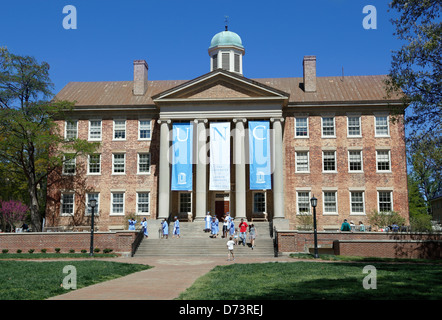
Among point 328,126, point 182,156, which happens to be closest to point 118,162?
point 182,156

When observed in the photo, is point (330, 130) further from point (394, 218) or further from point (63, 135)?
point (63, 135)

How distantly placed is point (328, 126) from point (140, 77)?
1827 cm

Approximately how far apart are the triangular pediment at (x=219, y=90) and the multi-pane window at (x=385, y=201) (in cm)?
1165

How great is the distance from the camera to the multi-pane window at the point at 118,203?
40312 mm

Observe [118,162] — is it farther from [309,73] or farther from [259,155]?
[309,73]

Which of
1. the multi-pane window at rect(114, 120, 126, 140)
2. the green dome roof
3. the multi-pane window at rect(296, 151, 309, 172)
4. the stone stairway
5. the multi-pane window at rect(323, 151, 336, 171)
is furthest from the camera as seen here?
the green dome roof

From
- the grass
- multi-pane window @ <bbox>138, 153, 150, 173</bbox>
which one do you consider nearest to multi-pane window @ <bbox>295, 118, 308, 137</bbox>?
multi-pane window @ <bbox>138, 153, 150, 173</bbox>

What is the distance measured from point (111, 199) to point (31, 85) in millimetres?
11580

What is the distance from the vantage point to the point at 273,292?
34.8 ft

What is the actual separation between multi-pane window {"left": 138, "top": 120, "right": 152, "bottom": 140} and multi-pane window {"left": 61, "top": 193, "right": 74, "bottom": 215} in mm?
8094

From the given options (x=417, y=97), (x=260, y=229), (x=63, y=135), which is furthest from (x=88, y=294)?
(x=63, y=135)

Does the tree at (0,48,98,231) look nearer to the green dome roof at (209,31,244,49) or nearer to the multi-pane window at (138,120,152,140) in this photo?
the multi-pane window at (138,120,152,140)

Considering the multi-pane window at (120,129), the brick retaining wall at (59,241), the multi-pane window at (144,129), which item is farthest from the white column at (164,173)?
the brick retaining wall at (59,241)

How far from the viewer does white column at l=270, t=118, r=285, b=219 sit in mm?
35688
